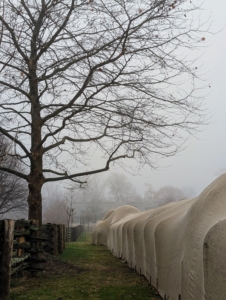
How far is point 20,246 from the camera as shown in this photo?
8.90 meters

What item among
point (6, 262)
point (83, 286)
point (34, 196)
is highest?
point (34, 196)

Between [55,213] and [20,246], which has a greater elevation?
[55,213]

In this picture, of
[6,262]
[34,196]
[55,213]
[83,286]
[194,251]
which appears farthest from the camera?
[55,213]

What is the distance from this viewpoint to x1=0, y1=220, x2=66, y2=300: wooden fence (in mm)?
6270

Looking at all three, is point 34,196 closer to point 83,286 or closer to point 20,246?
point 20,246

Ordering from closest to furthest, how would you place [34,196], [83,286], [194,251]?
[194,251]
[83,286]
[34,196]

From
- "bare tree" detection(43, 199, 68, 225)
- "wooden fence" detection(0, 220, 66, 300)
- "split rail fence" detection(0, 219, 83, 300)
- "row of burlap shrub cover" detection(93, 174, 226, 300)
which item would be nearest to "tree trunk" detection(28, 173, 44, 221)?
"split rail fence" detection(0, 219, 83, 300)

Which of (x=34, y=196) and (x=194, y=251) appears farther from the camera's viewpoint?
(x=34, y=196)

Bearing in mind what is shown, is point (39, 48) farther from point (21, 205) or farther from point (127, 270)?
point (21, 205)

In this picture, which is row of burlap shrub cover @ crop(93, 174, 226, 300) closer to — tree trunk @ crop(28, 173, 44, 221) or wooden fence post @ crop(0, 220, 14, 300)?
wooden fence post @ crop(0, 220, 14, 300)

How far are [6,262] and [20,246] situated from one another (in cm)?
266

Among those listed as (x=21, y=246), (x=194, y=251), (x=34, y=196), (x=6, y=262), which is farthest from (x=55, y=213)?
(x=194, y=251)

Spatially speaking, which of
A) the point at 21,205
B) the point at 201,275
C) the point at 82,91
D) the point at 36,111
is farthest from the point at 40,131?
the point at 21,205

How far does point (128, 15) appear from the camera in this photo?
10344 mm
